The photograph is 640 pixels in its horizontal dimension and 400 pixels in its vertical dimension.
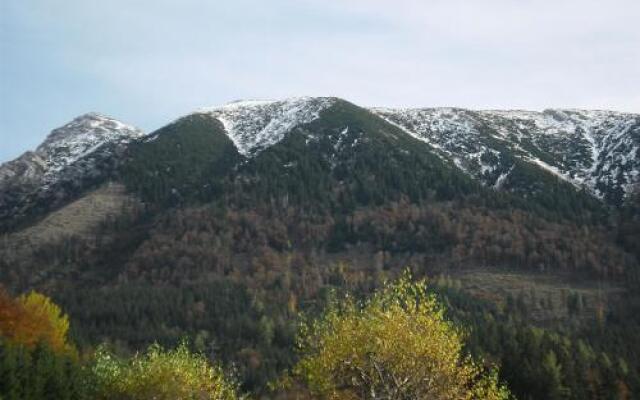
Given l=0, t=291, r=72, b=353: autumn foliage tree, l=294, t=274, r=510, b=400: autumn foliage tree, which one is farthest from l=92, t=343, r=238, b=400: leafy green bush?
l=0, t=291, r=72, b=353: autumn foliage tree

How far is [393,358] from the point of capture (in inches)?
1647

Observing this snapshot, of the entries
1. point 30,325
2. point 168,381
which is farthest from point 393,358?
point 30,325

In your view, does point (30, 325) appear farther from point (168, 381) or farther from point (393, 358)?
point (393, 358)

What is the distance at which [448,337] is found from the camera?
4450cm

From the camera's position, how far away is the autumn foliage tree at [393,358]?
4156 centimetres

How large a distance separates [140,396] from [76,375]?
21.8 meters

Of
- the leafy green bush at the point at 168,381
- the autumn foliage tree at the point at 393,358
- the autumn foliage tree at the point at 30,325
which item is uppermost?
the autumn foliage tree at the point at 393,358

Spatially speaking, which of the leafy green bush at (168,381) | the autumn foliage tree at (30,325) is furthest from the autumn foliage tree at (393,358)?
the autumn foliage tree at (30,325)

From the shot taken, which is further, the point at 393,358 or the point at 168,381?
the point at 168,381

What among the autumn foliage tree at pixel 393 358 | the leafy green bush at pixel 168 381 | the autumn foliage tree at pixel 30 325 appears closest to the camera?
the autumn foliage tree at pixel 393 358

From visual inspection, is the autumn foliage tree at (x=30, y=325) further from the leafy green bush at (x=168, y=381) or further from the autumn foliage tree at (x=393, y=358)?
the autumn foliage tree at (x=393, y=358)

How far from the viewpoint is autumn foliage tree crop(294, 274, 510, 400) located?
41562mm

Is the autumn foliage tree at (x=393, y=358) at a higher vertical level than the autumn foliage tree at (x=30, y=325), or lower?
higher

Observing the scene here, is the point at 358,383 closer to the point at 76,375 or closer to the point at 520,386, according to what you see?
the point at 76,375
